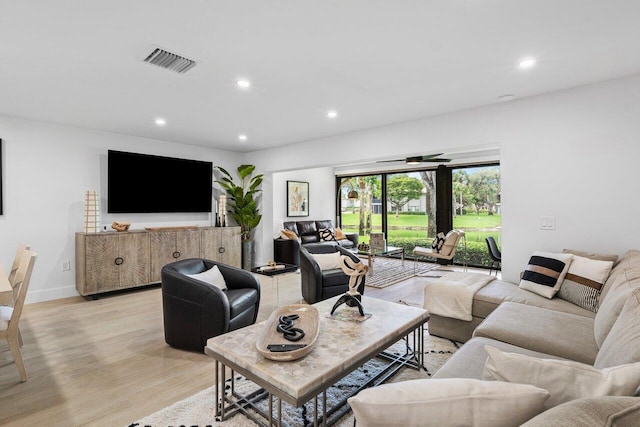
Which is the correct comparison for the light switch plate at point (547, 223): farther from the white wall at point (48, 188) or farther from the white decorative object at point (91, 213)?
the white wall at point (48, 188)

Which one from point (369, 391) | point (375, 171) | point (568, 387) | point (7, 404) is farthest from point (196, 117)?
point (375, 171)

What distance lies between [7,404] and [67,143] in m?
3.72

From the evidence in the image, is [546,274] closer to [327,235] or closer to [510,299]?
[510,299]

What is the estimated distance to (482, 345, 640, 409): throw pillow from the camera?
93cm

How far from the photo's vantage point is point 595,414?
27.7 inches

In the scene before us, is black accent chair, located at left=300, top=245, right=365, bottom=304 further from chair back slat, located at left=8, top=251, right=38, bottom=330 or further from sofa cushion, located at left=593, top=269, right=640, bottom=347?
chair back slat, located at left=8, top=251, right=38, bottom=330

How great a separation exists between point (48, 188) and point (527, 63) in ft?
19.4

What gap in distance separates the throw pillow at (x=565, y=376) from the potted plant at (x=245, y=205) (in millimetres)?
5705

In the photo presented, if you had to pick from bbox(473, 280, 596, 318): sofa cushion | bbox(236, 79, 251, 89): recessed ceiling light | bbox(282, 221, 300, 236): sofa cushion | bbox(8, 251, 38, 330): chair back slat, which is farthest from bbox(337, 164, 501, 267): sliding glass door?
bbox(8, 251, 38, 330): chair back slat

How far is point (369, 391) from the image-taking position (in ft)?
3.04

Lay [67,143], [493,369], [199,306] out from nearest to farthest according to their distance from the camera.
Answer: [493,369], [199,306], [67,143]

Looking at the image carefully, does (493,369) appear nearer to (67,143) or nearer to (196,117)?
(196,117)

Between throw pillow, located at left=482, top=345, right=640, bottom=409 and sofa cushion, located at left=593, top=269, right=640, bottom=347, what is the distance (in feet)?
3.35

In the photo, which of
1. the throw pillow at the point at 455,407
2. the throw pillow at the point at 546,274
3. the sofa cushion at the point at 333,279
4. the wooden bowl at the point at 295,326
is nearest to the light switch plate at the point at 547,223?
the throw pillow at the point at 546,274
